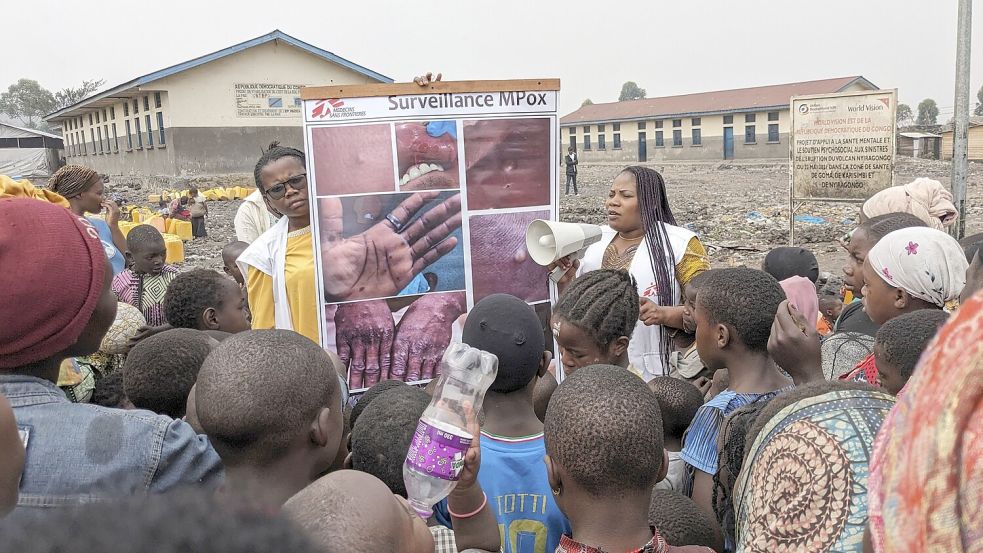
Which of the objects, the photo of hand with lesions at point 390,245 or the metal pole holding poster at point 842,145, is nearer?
the photo of hand with lesions at point 390,245

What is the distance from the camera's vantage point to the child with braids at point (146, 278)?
4.57 m

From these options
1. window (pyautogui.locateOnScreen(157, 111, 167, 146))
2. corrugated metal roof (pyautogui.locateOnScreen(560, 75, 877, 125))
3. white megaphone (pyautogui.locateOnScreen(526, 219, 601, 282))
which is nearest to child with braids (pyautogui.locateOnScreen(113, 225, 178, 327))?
white megaphone (pyautogui.locateOnScreen(526, 219, 601, 282))

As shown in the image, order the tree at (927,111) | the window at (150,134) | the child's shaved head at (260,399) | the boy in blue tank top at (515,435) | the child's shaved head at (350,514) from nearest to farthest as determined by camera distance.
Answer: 1. the child's shaved head at (350,514)
2. the child's shaved head at (260,399)
3. the boy in blue tank top at (515,435)
4. the window at (150,134)
5. the tree at (927,111)

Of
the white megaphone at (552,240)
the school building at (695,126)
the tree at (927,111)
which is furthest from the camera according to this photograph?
the tree at (927,111)

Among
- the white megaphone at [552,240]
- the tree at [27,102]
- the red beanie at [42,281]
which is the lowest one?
the white megaphone at [552,240]

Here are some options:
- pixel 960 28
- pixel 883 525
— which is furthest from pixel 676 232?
pixel 960 28

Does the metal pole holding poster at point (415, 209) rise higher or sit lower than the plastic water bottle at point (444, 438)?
higher

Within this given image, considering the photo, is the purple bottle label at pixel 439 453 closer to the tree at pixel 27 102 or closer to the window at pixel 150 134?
the window at pixel 150 134

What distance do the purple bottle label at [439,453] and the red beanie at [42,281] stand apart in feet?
2.72

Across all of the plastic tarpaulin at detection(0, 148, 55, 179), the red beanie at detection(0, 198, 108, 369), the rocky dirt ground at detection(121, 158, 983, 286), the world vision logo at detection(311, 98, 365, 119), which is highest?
the plastic tarpaulin at detection(0, 148, 55, 179)

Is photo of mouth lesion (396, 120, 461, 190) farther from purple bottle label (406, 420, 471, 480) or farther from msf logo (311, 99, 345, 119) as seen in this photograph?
purple bottle label (406, 420, 471, 480)

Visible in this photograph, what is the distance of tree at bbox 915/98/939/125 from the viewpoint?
68.6 m

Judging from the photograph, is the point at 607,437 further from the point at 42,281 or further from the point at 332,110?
the point at 332,110

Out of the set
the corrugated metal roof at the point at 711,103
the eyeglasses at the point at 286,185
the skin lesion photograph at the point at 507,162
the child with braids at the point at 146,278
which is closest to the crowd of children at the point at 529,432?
the skin lesion photograph at the point at 507,162
